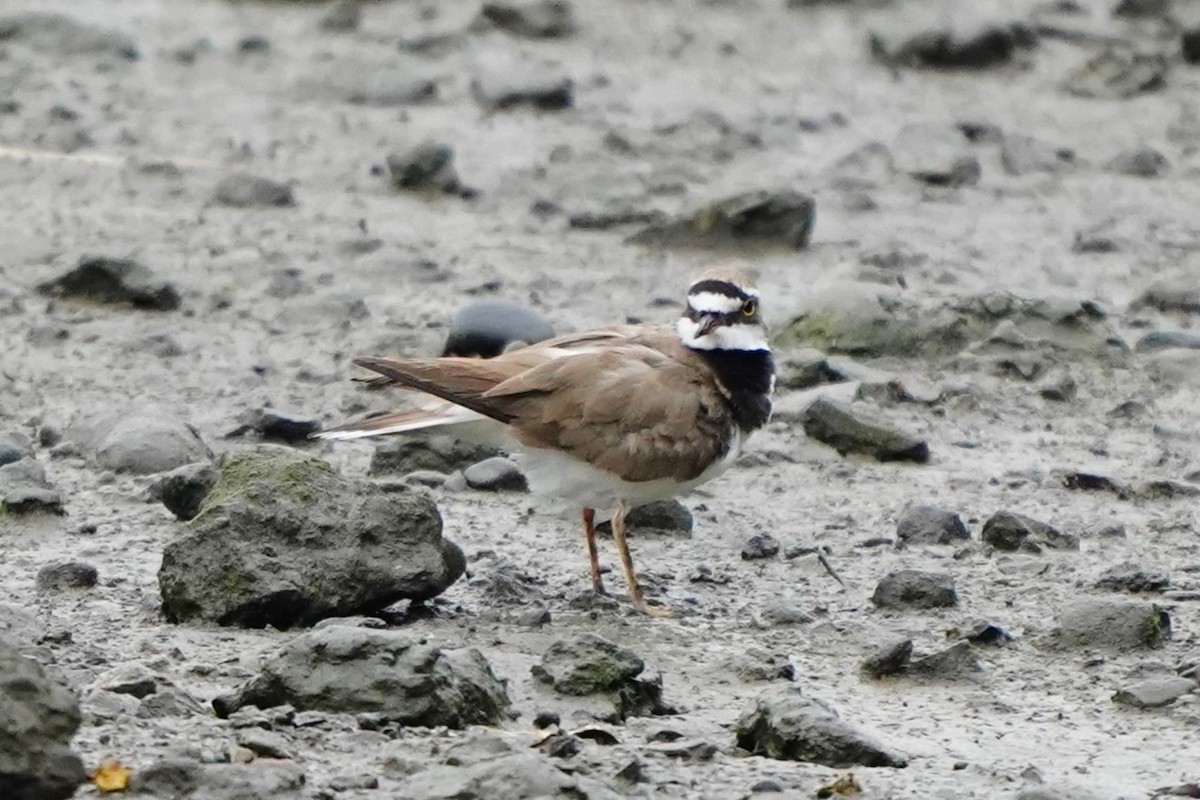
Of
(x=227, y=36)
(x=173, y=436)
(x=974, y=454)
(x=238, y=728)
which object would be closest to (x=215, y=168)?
(x=227, y=36)

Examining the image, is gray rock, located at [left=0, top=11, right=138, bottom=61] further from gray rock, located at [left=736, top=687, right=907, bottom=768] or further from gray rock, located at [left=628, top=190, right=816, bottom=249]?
gray rock, located at [left=736, top=687, right=907, bottom=768]

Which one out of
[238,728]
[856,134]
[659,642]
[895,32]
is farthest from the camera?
[895,32]

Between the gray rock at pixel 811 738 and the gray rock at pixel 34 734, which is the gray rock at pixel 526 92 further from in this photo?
the gray rock at pixel 34 734

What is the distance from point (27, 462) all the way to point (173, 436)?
1.78 ft

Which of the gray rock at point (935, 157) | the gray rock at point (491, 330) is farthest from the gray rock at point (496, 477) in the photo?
the gray rock at point (935, 157)

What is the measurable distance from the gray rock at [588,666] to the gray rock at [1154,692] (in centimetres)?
137

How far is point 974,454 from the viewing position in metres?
9.04

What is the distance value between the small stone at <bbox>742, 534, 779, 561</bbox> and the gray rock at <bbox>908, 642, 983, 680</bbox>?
4.27 feet

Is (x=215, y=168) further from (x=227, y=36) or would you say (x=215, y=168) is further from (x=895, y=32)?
(x=895, y=32)

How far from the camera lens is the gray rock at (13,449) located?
827 centimetres

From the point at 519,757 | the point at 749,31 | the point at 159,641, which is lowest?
the point at 749,31

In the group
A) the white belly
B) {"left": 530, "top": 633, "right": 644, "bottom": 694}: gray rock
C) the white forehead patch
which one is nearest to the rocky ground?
{"left": 530, "top": 633, "right": 644, "bottom": 694}: gray rock

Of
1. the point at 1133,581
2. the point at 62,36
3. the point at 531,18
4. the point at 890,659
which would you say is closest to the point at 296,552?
the point at 890,659

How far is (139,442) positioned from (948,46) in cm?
858
